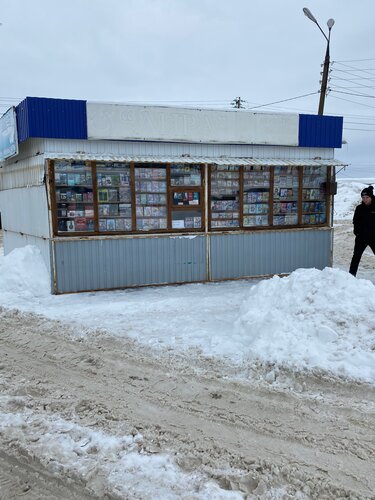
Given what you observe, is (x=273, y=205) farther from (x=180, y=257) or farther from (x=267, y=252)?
(x=180, y=257)

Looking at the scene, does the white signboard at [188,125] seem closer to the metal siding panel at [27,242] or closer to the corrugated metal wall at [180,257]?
the corrugated metal wall at [180,257]

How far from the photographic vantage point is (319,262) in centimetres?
1095

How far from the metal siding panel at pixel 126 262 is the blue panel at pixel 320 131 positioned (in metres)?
3.46

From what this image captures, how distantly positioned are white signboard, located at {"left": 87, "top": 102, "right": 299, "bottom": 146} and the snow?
3075 mm

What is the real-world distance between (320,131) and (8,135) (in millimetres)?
7039

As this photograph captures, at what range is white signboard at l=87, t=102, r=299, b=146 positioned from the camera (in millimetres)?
8812

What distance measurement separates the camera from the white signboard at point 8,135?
29.6 ft

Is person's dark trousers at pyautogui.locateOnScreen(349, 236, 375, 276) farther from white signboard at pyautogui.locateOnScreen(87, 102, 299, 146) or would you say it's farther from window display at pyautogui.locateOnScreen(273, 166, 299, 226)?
white signboard at pyautogui.locateOnScreen(87, 102, 299, 146)

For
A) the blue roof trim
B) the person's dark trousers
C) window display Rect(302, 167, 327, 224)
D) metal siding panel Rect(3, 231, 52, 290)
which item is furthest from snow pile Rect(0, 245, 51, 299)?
window display Rect(302, 167, 327, 224)

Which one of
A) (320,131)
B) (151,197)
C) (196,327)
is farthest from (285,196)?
(196,327)

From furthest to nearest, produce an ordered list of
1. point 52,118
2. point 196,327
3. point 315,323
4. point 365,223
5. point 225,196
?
point 225,196 < point 365,223 < point 52,118 < point 196,327 < point 315,323

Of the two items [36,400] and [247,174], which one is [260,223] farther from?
[36,400]

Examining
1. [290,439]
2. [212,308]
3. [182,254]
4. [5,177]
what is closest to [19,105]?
[5,177]

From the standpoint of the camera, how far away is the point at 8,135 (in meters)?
9.61
